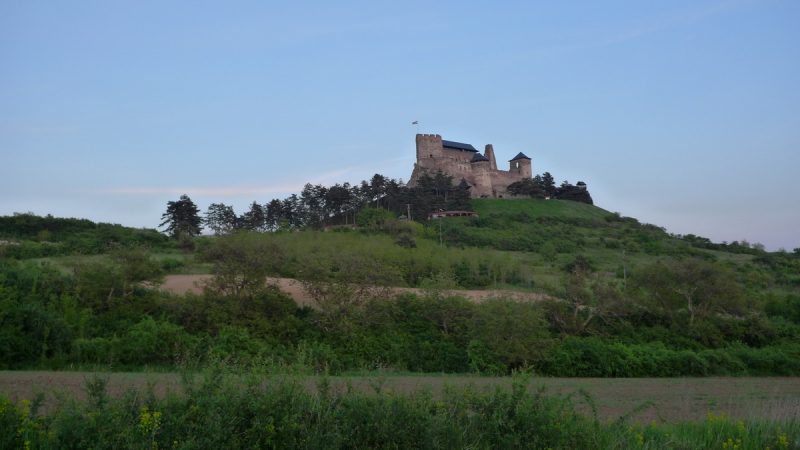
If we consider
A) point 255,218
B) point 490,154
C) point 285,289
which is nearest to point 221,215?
point 255,218

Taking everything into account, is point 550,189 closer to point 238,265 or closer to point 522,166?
point 522,166

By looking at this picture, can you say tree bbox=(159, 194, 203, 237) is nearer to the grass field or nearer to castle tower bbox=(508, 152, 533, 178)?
the grass field

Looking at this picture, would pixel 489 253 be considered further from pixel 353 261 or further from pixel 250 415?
pixel 250 415

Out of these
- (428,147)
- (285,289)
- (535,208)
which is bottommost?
(285,289)

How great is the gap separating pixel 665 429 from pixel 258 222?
58.2 m

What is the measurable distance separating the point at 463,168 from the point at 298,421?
257 feet

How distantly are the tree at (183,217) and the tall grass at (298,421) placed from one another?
49199mm

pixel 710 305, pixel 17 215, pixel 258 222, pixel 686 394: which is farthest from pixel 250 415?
pixel 258 222

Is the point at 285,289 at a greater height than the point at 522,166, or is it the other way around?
the point at 522,166

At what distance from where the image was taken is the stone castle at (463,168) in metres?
81.1

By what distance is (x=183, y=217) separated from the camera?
53.8m

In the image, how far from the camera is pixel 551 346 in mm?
21422

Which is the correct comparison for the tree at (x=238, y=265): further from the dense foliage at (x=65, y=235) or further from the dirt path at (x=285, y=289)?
the dense foliage at (x=65, y=235)

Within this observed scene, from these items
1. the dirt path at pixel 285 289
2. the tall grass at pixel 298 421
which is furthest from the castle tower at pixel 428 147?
the tall grass at pixel 298 421
